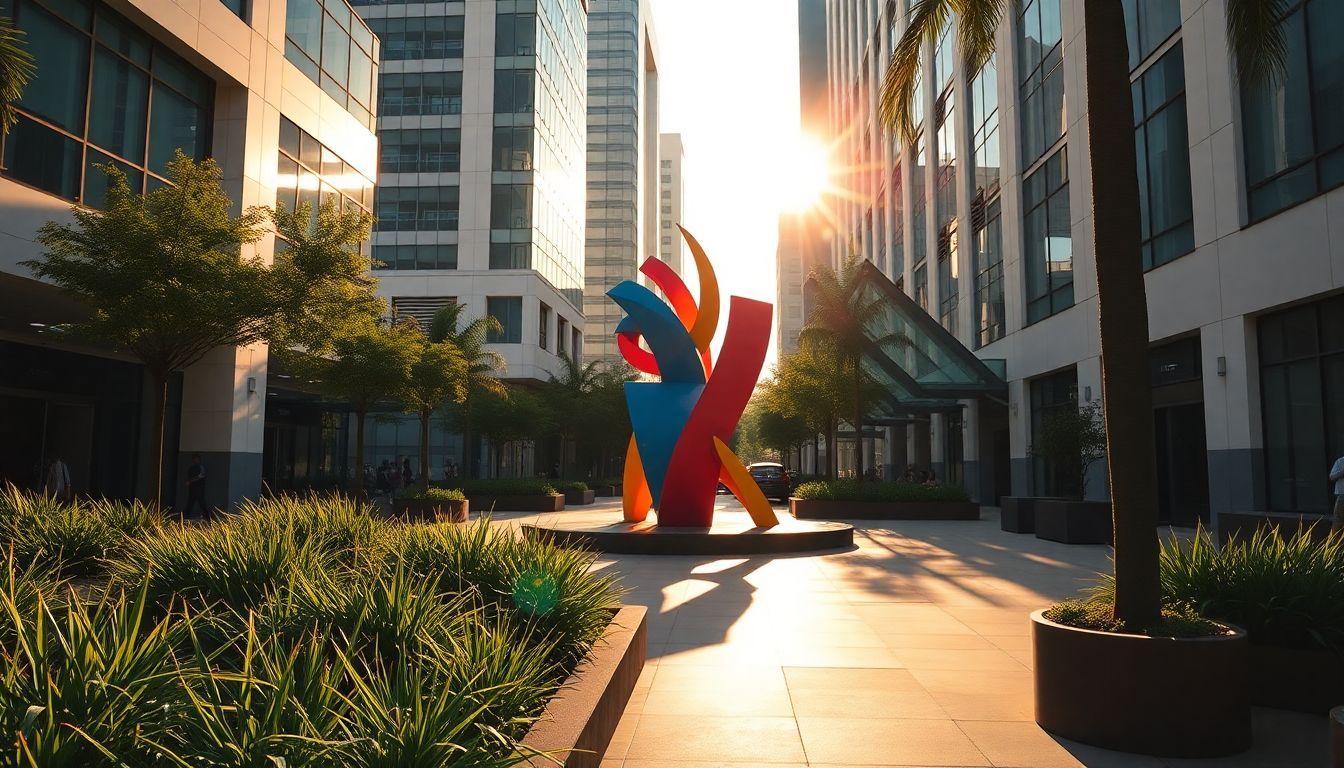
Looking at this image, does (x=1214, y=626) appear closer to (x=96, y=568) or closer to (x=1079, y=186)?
(x=96, y=568)

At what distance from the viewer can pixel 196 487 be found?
20.1m

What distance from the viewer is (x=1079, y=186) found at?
23.7 metres

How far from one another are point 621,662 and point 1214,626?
12.0 feet

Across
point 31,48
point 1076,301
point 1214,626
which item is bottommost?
point 1214,626

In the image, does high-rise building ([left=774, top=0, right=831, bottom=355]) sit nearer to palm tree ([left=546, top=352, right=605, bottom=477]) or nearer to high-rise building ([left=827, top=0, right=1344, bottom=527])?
palm tree ([left=546, top=352, right=605, bottom=477])

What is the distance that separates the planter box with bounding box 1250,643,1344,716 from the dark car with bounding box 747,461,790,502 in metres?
28.5

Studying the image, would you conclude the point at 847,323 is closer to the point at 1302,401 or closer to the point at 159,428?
the point at 1302,401

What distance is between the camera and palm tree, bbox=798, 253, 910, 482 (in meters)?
29.1

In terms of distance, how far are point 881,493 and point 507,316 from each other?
93.0ft

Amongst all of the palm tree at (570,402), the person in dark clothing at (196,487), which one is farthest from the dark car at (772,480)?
the person in dark clothing at (196,487)

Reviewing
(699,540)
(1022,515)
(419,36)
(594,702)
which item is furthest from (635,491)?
(419,36)

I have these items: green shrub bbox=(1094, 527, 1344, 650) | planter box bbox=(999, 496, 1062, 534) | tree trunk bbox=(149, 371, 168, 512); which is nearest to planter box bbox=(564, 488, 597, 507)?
planter box bbox=(999, 496, 1062, 534)

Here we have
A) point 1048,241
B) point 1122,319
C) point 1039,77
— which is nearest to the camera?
point 1122,319

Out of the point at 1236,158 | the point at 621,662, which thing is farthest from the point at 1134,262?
the point at 1236,158
